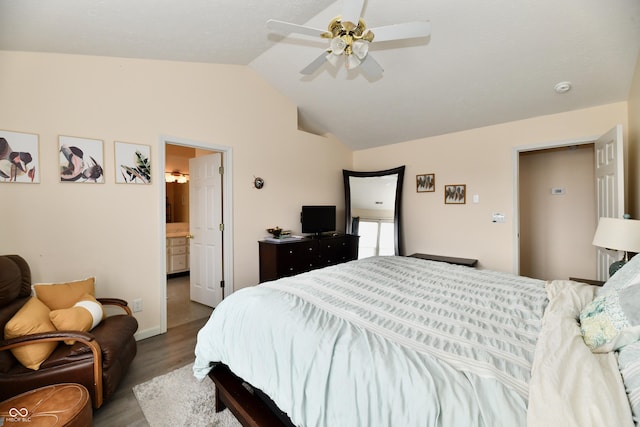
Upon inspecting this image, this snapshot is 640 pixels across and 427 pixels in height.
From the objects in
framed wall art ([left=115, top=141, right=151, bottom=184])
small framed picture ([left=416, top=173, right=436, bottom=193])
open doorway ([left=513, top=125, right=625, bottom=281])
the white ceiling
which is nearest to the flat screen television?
small framed picture ([left=416, top=173, right=436, bottom=193])

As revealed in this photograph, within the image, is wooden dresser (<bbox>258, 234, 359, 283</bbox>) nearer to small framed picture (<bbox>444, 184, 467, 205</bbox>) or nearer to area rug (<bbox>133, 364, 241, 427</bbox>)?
area rug (<bbox>133, 364, 241, 427</bbox>)

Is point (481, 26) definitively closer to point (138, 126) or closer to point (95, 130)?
point (138, 126)

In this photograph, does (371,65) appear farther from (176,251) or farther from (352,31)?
(176,251)

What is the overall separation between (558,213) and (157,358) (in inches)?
215

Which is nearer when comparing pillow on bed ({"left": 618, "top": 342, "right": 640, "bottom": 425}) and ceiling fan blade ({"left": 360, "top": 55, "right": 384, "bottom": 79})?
pillow on bed ({"left": 618, "top": 342, "right": 640, "bottom": 425})

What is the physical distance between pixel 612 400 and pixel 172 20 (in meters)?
3.33

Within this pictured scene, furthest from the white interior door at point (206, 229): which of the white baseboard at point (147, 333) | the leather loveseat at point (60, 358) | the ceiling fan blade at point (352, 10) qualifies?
the ceiling fan blade at point (352, 10)

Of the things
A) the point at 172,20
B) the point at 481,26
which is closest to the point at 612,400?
the point at 481,26

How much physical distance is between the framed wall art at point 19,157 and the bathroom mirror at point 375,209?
12.7ft

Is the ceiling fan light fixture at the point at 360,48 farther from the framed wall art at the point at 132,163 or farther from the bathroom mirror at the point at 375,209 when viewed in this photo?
the bathroom mirror at the point at 375,209

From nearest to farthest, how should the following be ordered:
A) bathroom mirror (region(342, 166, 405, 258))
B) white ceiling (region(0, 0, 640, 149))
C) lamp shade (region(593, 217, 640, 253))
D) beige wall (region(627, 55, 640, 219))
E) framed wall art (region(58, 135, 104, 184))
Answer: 1. lamp shade (region(593, 217, 640, 253))
2. white ceiling (region(0, 0, 640, 149))
3. framed wall art (region(58, 135, 104, 184))
4. beige wall (region(627, 55, 640, 219))
5. bathroom mirror (region(342, 166, 405, 258))

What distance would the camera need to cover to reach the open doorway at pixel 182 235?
325cm

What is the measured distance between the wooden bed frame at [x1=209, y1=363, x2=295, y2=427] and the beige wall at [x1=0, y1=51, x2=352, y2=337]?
164 cm

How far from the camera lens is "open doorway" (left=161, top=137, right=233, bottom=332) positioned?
325 cm
